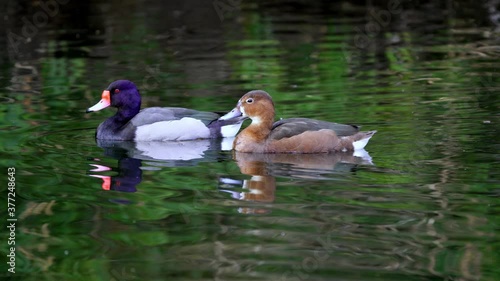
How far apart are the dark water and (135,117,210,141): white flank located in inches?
7.8

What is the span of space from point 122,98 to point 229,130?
148cm

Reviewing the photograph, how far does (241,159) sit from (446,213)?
3250mm

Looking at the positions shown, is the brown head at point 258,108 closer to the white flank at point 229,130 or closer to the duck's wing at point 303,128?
the duck's wing at point 303,128

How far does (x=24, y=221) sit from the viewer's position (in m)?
8.81

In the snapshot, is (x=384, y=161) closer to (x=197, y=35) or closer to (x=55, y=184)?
(x=55, y=184)

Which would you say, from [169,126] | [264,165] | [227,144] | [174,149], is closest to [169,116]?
[169,126]

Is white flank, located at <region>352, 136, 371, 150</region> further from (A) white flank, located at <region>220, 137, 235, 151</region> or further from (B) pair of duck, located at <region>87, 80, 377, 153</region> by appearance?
(A) white flank, located at <region>220, 137, 235, 151</region>

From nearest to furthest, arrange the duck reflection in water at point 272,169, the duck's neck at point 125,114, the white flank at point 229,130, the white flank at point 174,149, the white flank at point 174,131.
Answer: the duck reflection in water at point 272,169 < the white flank at point 174,149 < the white flank at point 174,131 < the white flank at point 229,130 < the duck's neck at point 125,114

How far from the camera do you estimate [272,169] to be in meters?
10.6

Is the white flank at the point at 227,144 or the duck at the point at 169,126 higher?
the duck at the point at 169,126

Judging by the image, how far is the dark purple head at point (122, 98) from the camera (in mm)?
13398

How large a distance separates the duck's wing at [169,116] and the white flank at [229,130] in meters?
0.17

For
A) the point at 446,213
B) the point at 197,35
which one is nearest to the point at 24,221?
the point at 446,213

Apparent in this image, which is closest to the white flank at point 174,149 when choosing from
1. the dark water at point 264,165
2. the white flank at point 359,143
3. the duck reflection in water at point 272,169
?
the dark water at point 264,165
